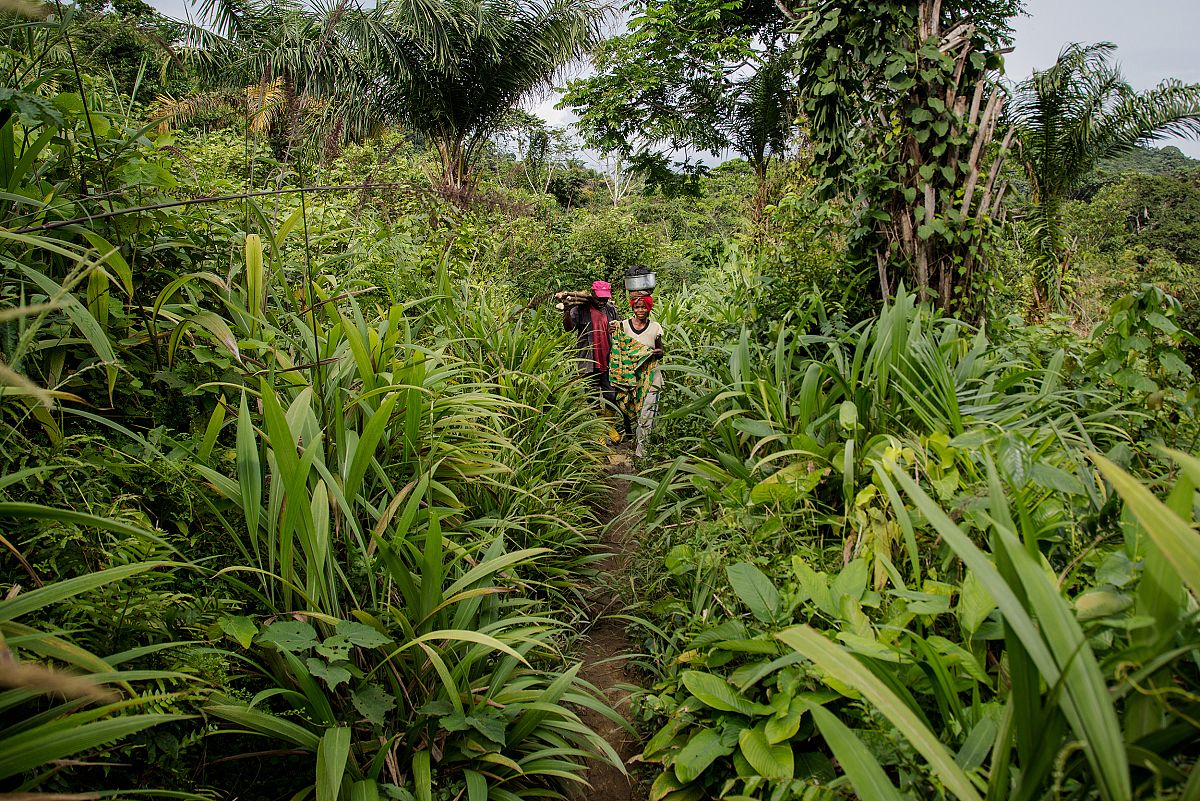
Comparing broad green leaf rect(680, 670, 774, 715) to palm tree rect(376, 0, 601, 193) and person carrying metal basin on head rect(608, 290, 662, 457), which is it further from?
palm tree rect(376, 0, 601, 193)

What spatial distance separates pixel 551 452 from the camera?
3646 mm

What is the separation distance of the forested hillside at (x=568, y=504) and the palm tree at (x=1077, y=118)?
816 centimetres

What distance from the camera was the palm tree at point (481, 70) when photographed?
1134 centimetres

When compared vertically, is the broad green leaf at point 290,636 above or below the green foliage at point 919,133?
below

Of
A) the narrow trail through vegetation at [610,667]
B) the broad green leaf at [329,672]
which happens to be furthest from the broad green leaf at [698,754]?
the broad green leaf at [329,672]

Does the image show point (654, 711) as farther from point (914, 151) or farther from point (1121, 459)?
point (914, 151)

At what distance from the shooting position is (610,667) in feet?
8.70

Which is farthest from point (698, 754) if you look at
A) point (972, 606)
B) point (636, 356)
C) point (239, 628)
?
point (636, 356)

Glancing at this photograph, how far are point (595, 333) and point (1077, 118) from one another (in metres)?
9.74

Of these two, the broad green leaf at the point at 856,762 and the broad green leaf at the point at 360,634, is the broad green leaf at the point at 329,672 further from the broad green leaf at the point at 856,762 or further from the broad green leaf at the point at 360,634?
the broad green leaf at the point at 856,762

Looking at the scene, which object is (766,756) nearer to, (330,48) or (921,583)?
(921,583)

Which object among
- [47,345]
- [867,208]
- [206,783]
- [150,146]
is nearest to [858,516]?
[206,783]

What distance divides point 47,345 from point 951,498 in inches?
99.2

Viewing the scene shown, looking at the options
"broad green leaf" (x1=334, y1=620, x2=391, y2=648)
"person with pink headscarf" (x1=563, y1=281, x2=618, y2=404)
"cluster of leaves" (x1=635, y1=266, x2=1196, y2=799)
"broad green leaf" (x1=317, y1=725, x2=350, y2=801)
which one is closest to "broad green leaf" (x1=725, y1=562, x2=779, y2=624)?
"cluster of leaves" (x1=635, y1=266, x2=1196, y2=799)
